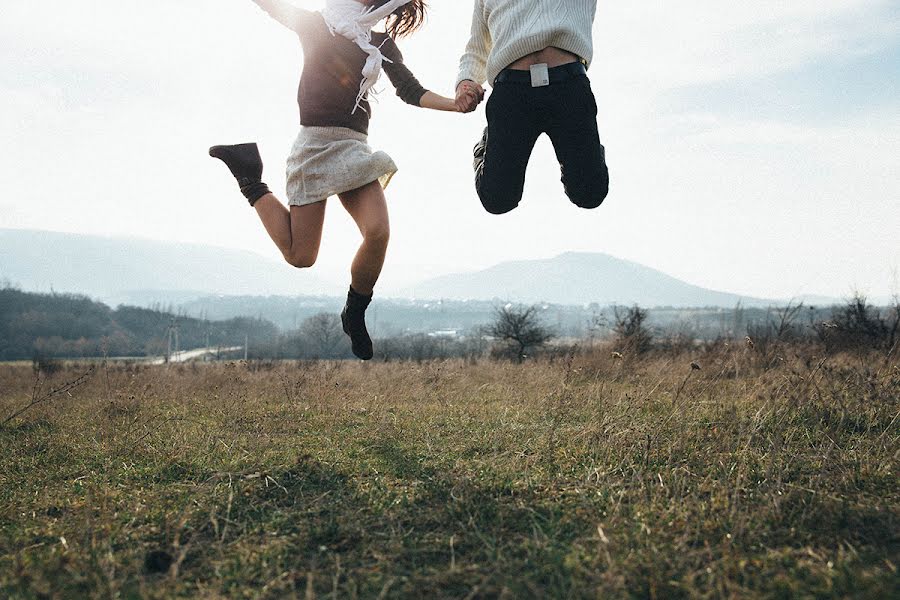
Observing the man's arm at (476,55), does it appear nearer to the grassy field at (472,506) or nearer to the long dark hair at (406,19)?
the long dark hair at (406,19)

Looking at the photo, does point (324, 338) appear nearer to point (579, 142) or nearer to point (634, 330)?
point (634, 330)

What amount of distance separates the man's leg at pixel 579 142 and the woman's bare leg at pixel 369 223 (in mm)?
1205

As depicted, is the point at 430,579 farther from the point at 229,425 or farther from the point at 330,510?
the point at 229,425

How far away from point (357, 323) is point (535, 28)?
88.6 inches

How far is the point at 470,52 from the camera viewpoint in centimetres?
462

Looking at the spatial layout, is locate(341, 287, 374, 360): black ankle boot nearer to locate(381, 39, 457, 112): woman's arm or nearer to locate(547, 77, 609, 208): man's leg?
locate(381, 39, 457, 112): woman's arm

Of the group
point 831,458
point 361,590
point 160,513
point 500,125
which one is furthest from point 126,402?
point 831,458

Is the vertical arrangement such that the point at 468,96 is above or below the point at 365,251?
above

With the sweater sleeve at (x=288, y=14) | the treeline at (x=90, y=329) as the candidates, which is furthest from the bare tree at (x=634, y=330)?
the treeline at (x=90, y=329)

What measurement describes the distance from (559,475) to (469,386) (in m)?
4.26

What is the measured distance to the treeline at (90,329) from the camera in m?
93.6

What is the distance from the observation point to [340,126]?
14.1 feet

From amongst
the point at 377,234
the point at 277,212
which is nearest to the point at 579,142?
the point at 377,234

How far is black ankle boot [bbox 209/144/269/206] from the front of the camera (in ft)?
Result: 15.0
